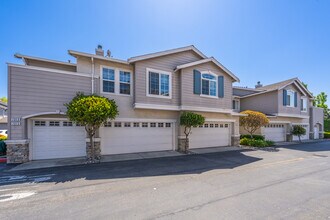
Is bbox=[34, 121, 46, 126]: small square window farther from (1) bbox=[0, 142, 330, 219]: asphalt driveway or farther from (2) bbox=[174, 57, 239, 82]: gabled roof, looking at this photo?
(2) bbox=[174, 57, 239, 82]: gabled roof

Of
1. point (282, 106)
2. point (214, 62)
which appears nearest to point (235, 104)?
point (282, 106)

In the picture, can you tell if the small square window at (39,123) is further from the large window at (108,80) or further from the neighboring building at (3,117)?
the neighboring building at (3,117)

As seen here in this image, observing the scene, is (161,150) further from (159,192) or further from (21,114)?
(21,114)

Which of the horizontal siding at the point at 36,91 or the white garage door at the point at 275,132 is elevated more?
the horizontal siding at the point at 36,91

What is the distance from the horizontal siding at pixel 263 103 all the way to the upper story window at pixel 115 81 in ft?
53.1

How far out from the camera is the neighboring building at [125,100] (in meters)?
9.25

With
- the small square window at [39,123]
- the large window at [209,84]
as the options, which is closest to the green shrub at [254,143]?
the large window at [209,84]

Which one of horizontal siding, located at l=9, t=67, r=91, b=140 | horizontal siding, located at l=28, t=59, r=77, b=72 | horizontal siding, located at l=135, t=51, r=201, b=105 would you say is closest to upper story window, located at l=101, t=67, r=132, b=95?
horizontal siding, located at l=135, t=51, r=201, b=105

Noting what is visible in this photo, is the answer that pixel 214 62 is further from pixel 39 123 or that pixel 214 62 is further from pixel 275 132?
pixel 39 123

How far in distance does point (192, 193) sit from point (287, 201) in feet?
8.67

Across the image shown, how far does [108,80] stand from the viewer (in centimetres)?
1134

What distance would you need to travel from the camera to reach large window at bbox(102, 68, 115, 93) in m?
11.2

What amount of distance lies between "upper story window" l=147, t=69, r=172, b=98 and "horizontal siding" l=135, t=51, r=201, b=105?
0.29 m

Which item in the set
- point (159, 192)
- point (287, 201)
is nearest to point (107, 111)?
point (159, 192)
